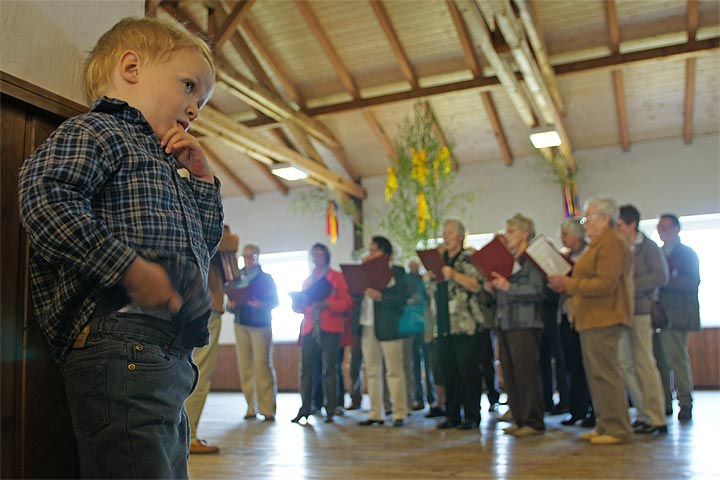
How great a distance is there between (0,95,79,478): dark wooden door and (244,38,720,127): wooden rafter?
717 cm

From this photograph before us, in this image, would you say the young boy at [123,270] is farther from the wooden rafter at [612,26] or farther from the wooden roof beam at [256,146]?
the wooden rafter at [612,26]

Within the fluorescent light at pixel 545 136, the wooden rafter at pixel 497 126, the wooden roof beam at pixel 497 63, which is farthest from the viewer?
the wooden rafter at pixel 497 126

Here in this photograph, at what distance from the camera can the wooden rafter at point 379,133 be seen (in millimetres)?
9656

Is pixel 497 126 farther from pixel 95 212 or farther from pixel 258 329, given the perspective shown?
pixel 95 212

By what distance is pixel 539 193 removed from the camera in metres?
10.1

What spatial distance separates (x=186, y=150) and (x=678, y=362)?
4.53 m

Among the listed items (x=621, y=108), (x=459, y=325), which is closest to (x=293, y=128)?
(x=621, y=108)

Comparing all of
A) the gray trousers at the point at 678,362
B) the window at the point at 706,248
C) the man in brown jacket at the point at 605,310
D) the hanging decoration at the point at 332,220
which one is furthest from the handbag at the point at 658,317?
the hanging decoration at the point at 332,220

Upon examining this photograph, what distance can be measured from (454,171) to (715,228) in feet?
12.7

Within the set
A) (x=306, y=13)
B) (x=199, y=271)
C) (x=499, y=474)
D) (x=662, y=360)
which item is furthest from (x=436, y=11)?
(x=199, y=271)

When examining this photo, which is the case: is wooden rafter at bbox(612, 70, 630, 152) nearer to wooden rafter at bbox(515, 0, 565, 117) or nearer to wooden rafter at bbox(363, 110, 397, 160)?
wooden rafter at bbox(515, 0, 565, 117)

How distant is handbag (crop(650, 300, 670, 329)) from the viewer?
458 centimetres

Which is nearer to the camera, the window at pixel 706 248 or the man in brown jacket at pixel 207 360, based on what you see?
the man in brown jacket at pixel 207 360

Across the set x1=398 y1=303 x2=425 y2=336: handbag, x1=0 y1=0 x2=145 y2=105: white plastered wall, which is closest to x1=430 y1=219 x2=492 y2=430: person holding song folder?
x1=398 y1=303 x2=425 y2=336: handbag
